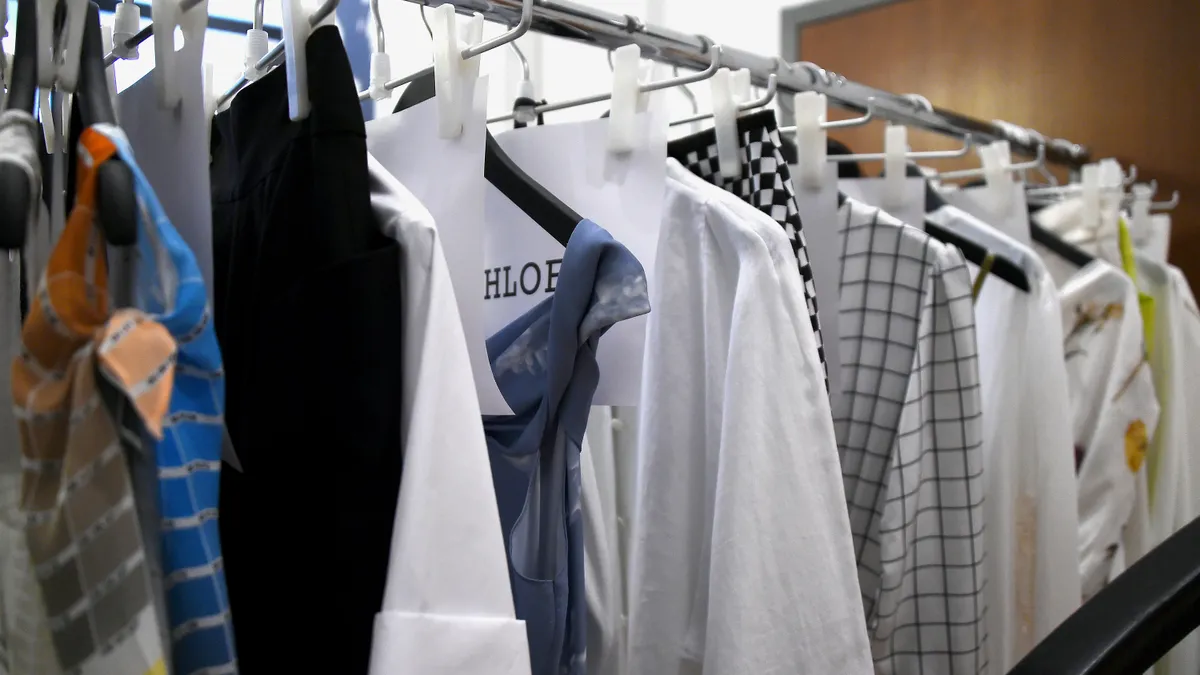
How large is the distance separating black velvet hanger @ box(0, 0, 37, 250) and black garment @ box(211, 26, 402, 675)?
4.3 inches

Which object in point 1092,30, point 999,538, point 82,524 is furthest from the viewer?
point 1092,30

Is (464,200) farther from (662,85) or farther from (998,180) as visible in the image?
(998,180)

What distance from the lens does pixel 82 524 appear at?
31cm

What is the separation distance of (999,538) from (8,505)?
82 centimetres

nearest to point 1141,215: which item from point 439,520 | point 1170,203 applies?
point 1170,203

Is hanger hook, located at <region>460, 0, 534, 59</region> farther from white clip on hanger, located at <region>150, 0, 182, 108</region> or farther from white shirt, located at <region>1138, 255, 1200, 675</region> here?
white shirt, located at <region>1138, 255, 1200, 675</region>

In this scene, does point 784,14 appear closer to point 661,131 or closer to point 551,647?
point 661,131

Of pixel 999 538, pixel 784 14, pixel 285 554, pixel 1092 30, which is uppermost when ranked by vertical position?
pixel 784 14

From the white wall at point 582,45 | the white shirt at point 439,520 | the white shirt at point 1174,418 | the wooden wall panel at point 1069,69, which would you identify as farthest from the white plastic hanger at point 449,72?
the wooden wall panel at point 1069,69

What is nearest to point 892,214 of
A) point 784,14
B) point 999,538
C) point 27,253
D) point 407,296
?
point 999,538

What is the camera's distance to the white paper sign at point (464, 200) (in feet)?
1.57

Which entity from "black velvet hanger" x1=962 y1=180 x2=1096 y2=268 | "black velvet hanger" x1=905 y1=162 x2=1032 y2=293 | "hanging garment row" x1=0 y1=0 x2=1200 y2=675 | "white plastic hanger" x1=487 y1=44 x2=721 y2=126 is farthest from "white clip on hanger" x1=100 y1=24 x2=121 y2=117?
"black velvet hanger" x1=962 y1=180 x2=1096 y2=268

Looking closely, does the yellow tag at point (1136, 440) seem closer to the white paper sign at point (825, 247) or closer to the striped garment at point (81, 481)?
the white paper sign at point (825, 247)

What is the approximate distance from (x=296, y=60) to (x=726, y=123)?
1.08 ft
